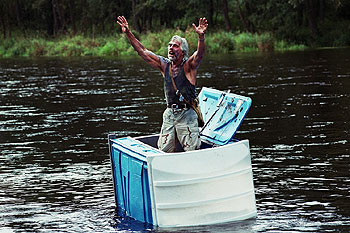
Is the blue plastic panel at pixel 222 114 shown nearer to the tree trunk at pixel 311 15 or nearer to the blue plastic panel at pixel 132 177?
the blue plastic panel at pixel 132 177

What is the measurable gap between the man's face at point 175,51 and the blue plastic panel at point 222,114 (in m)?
1.04

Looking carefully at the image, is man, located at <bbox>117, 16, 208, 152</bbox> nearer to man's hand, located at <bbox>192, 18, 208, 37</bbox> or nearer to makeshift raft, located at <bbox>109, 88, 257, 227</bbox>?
man's hand, located at <bbox>192, 18, 208, 37</bbox>

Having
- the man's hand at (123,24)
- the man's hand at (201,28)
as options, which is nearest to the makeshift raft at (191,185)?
the man's hand at (201,28)

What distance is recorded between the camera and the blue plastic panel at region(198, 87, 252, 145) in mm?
9383

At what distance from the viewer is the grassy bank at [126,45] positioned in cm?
4728

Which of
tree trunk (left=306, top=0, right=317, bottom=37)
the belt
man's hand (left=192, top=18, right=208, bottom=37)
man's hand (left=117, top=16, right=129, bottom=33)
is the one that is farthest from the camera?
tree trunk (left=306, top=0, right=317, bottom=37)

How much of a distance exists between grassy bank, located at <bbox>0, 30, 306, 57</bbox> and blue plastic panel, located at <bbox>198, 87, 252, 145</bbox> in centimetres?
3408

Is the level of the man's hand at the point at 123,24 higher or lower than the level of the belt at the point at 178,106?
higher

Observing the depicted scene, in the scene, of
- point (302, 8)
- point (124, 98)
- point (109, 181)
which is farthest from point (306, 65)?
point (302, 8)

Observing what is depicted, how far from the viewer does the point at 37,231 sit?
348 inches

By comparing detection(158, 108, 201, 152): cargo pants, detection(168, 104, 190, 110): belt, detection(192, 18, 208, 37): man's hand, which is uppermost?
detection(192, 18, 208, 37): man's hand

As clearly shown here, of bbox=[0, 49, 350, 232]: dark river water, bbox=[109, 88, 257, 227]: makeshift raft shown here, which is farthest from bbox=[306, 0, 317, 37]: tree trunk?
bbox=[109, 88, 257, 227]: makeshift raft

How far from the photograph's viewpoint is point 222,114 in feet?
32.2

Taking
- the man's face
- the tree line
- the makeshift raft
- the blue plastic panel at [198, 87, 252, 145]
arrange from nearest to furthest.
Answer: the makeshift raft < the man's face < the blue plastic panel at [198, 87, 252, 145] < the tree line
